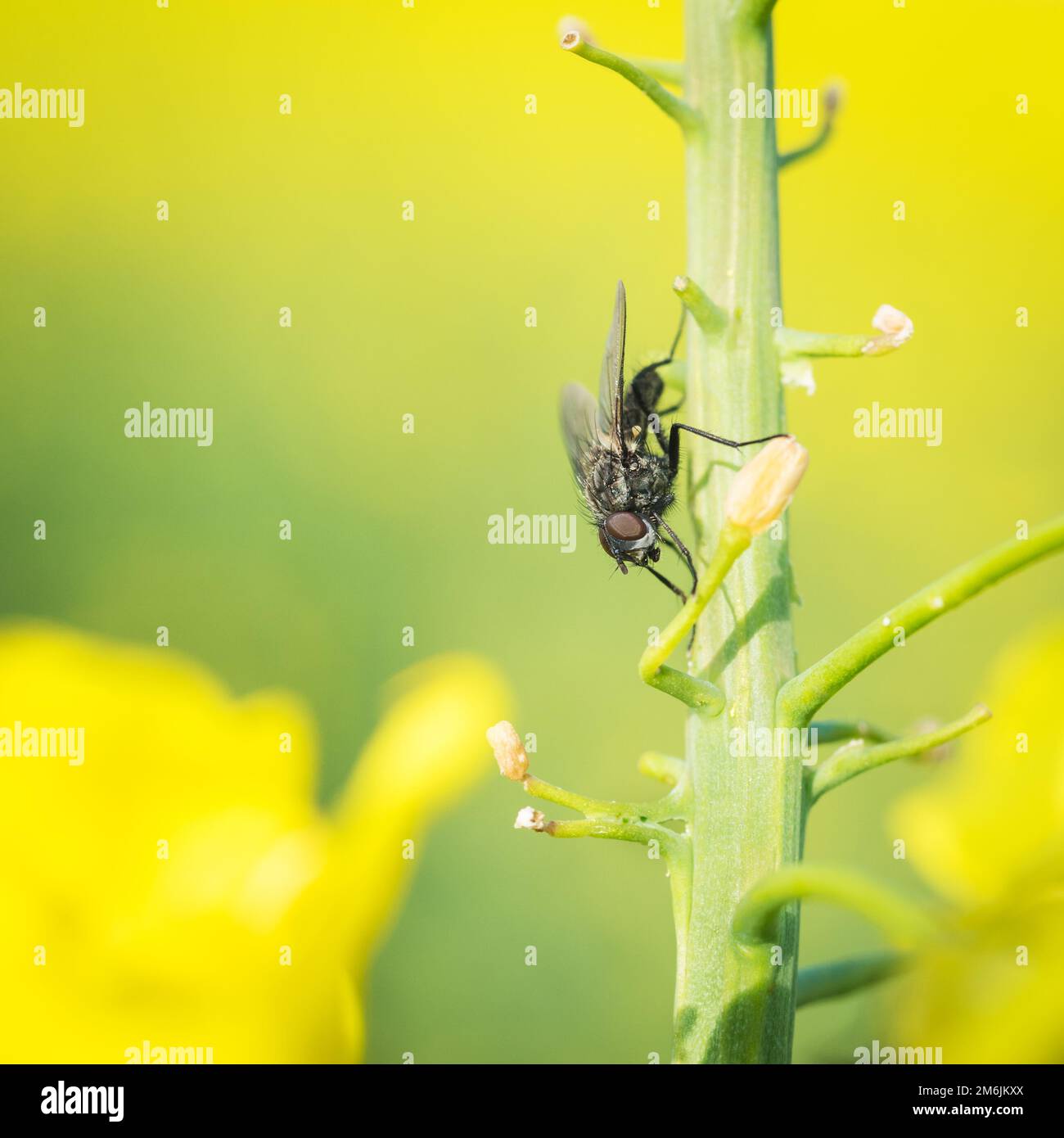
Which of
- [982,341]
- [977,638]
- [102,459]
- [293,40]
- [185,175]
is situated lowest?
[977,638]

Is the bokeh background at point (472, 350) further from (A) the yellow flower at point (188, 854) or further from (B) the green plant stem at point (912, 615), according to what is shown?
(B) the green plant stem at point (912, 615)

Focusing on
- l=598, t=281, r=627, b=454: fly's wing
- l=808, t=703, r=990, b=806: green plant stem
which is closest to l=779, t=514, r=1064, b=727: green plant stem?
l=808, t=703, r=990, b=806: green plant stem

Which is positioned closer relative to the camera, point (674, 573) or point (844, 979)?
point (844, 979)

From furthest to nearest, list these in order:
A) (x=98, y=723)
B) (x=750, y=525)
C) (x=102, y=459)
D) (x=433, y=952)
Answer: (x=102, y=459)
(x=433, y=952)
(x=98, y=723)
(x=750, y=525)

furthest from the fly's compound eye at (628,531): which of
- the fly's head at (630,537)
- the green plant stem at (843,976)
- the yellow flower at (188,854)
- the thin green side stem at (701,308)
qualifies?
the green plant stem at (843,976)

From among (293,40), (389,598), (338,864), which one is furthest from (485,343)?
(338,864)

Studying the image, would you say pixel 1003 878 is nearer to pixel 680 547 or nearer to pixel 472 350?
pixel 680 547

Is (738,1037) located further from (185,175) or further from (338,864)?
(185,175)
